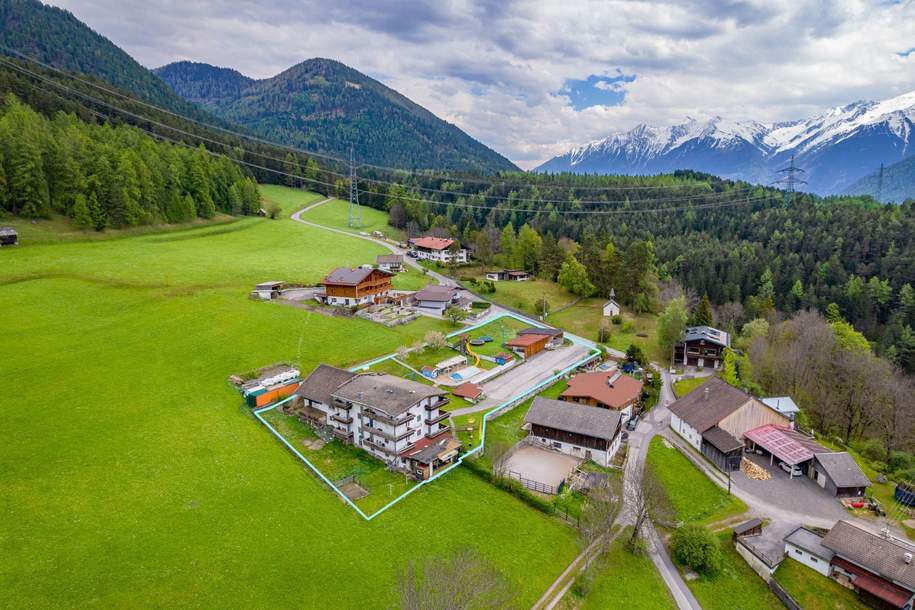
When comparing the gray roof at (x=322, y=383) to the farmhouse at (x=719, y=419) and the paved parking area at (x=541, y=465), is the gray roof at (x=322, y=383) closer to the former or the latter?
the paved parking area at (x=541, y=465)

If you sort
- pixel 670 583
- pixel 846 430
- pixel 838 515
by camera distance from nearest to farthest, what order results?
1. pixel 670 583
2. pixel 838 515
3. pixel 846 430

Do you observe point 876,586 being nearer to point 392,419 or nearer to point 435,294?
point 392,419

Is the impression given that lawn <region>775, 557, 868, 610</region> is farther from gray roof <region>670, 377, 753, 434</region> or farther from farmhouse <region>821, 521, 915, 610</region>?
gray roof <region>670, 377, 753, 434</region>

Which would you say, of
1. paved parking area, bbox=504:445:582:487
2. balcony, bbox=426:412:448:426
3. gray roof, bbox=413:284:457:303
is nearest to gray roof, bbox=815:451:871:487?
paved parking area, bbox=504:445:582:487

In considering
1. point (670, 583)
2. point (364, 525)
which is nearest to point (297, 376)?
point (364, 525)

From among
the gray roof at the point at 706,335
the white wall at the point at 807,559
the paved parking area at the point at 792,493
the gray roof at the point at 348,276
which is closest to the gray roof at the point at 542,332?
the gray roof at the point at 706,335

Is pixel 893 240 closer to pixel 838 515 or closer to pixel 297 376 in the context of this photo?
pixel 838 515
